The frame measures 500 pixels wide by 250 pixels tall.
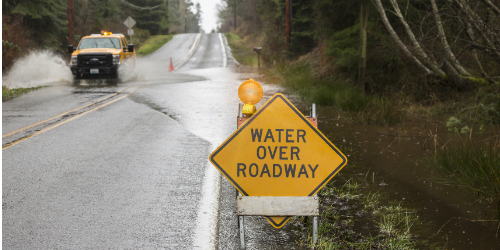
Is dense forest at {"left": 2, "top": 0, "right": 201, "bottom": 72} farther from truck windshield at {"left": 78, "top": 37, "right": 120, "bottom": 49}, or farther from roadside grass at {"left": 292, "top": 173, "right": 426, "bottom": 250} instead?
roadside grass at {"left": 292, "top": 173, "right": 426, "bottom": 250}

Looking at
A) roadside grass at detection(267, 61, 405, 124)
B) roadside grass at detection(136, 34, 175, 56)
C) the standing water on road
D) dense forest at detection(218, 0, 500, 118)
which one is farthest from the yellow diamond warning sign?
roadside grass at detection(136, 34, 175, 56)

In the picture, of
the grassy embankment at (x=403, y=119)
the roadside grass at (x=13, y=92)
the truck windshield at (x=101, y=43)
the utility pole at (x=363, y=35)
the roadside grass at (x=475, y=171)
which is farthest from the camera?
the truck windshield at (x=101, y=43)

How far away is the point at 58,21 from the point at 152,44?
31333 mm

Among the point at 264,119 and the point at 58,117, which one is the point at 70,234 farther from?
the point at 58,117

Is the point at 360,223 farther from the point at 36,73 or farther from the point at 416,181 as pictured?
the point at 36,73

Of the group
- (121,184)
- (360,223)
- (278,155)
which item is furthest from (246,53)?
(278,155)

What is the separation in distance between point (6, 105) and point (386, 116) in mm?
10131

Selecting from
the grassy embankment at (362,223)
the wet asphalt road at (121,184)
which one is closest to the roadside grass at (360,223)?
the grassy embankment at (362,223)

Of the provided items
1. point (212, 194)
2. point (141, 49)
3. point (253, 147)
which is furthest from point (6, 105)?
point (141, 49)

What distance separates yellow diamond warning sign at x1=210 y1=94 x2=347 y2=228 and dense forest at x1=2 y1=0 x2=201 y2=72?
20.0m

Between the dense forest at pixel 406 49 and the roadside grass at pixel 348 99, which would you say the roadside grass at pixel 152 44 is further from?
the dense forest at pixel 406 49

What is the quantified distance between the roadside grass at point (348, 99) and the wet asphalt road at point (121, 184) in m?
2.65

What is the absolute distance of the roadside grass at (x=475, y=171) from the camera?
200 inches

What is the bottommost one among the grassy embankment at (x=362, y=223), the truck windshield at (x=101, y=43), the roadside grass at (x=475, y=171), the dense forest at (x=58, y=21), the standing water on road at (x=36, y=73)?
the grassy embankment at (x=362, y=223)
